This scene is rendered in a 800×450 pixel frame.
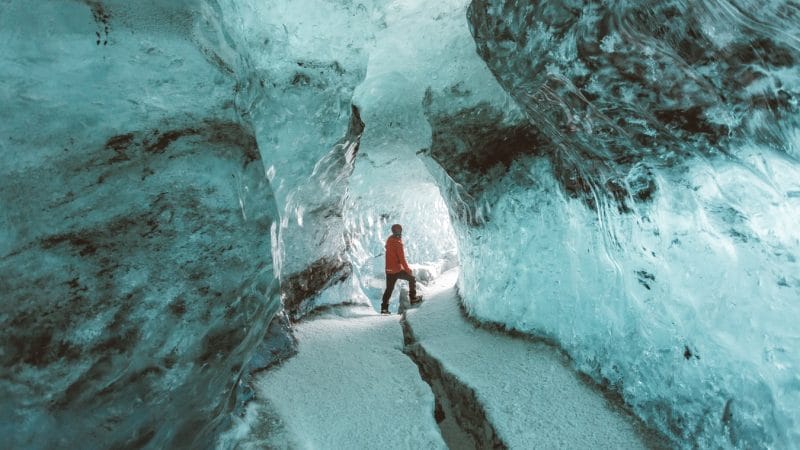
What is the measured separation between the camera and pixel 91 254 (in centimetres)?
242

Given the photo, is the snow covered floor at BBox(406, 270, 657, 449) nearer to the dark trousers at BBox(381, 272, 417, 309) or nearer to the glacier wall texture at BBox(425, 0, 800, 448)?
the glacier wall texture at BBox(425, 0, 800, 448)

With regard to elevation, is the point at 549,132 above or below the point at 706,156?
above

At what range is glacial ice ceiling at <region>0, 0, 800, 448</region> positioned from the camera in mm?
2330

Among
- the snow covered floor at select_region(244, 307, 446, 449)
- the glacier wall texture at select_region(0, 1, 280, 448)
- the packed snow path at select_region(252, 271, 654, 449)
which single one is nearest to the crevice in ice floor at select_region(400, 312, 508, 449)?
the packed snow path at select_region(252, 271, 654, 449)

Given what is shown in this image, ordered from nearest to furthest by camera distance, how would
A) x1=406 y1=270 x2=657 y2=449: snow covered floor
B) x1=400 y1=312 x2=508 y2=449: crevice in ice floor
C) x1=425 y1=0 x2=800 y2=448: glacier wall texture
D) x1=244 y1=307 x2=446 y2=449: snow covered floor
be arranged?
1. x1=425 y1=0 x2=800 y2=448: glacier wall texture
2. x1=406 y1=270 x2=657 y2=449: snow covered floor
3. x1=244 y1=307 x2=446 y2=449: snow covered floor
4. x1=400 y1=312 x2=508 y2=449: crevice in ice floor

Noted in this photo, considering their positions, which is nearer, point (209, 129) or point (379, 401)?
point (209, 129)

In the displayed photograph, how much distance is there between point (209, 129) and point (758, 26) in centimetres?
314

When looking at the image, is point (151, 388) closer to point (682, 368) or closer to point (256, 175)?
point (256, 175)

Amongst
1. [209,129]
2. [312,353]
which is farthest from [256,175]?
[312,353]

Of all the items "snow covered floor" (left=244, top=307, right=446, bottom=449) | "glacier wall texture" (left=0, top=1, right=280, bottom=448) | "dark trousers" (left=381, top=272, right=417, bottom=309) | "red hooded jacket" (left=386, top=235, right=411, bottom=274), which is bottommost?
"snow covered floor" (left=244, top=307, right=446, bottom=449)

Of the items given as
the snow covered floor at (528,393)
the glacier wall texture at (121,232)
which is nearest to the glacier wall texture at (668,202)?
the snow covered floor at (528,393)

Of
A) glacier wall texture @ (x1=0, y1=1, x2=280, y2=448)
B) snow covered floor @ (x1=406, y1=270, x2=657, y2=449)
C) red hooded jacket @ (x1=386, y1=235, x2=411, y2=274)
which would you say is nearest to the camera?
glacier wall texture @ (x1=0, y1=1, x2=280, y2=448)

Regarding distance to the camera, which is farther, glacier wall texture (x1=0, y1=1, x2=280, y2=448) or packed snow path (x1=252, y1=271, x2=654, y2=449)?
packed snow path (x1=252, y1=271, x2=654, y2=449)

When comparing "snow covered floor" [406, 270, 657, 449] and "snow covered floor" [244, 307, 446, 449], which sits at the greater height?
"snow covered floor" [244, 307, 446, 449]
